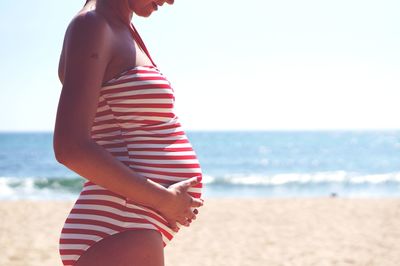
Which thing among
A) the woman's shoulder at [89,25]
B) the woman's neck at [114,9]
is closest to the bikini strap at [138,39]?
the woman's neck at [114,9]

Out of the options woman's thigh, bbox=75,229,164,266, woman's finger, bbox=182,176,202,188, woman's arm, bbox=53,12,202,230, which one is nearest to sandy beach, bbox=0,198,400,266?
woman's finger, bbox=182,176,202,188

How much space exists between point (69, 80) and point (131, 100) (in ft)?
0.54

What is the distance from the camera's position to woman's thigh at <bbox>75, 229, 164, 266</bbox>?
1369mm

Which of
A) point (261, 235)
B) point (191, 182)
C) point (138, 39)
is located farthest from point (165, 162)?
point (261, 235)

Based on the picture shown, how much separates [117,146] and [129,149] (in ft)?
0.12

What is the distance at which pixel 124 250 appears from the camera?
137 cm

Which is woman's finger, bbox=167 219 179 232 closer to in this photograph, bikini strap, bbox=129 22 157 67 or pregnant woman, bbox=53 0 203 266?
pregnant woman, bbox=53 0 203 266

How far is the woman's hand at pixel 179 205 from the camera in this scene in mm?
1398

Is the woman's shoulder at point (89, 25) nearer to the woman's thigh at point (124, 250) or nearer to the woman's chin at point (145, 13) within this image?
the woman's chin at point (145, 13)

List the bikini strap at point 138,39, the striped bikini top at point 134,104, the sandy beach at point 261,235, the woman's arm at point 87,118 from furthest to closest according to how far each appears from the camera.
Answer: the sandy beach at point 261,235 → the bikini strap at point 138,39 → the striped bikini top at point 134,104 → the woman's arm at point 87,118

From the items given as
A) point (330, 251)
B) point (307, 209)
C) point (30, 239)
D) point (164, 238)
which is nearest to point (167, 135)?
point (164, 238)

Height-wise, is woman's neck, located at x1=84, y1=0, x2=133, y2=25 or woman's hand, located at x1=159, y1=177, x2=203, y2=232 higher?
woman's neck, located at x1=84, y1=0, x2=133, y2=25

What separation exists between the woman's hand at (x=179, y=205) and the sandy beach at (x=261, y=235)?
19.9 feet

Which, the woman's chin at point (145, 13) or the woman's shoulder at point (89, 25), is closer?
the woman's shoulder at point (89, 25)
